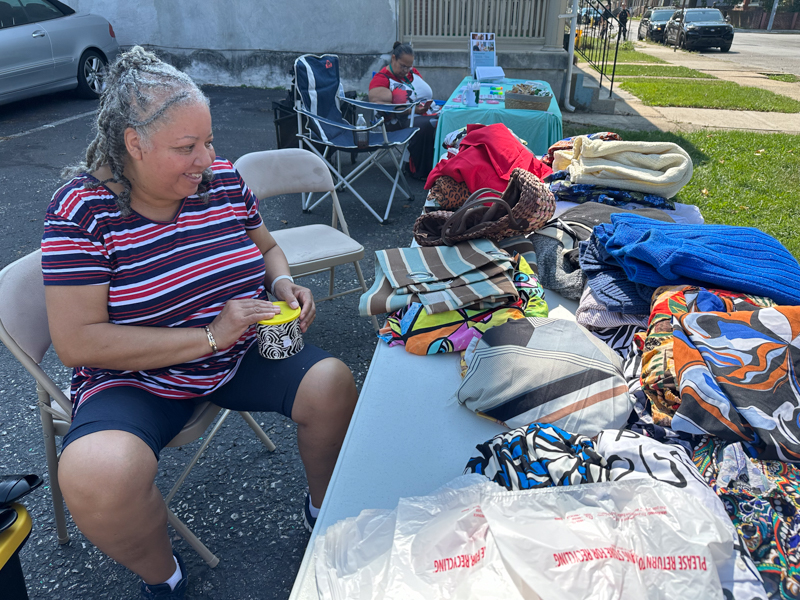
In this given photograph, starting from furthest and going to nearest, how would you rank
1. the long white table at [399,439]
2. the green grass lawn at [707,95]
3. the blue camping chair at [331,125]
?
the green grass lawn at [707,95], the blue camping chair at [331,125], the long white table at [399,439]

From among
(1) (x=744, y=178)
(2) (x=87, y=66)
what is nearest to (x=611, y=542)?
(1) (x=744, y=178)

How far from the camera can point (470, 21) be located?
30.2ft

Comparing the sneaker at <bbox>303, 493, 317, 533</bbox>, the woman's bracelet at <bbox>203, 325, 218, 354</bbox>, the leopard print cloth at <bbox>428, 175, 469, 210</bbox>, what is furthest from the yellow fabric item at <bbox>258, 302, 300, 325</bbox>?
the leopard print cloth at <bbox>428, 175, 469, 210</bbox>

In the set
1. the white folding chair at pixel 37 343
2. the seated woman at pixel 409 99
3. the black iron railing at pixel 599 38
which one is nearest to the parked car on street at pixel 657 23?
the black iron railing at pixel 599 38

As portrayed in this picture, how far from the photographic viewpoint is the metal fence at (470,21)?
9.08 metres

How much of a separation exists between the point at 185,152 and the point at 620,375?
4.71ft

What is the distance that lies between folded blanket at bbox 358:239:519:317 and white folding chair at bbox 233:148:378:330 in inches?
27.7

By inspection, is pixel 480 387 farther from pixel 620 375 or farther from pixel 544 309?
pixel 544 309

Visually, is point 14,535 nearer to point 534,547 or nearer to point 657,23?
point 534,547

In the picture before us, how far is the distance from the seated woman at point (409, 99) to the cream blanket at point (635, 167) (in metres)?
2.90

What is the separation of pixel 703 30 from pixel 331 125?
22.5 meters

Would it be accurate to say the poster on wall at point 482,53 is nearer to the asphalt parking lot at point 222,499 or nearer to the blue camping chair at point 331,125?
the blue camping chair at point 331,125

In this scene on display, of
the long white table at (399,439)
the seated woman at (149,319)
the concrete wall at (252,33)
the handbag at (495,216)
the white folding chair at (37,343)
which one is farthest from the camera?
the concrete wall at (252,33)

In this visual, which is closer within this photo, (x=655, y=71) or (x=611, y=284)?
(x=611, y=284)
